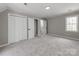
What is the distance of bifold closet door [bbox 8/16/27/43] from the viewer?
427 centimetres

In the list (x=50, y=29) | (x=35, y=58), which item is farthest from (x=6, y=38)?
(x=50, y=29)

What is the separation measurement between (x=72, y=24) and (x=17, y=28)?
4.72 metres

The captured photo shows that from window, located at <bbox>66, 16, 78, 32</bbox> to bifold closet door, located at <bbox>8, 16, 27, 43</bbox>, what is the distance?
3942 mm

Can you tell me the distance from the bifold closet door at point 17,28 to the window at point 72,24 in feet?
12.9

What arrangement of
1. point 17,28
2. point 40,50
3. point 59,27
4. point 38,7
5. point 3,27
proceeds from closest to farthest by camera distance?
1. point 40,50
2. point 38,7
3. point 3,27
4. point 17,28
5. point 59,27

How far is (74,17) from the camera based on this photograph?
5586 mm

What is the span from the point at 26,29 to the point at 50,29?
13.8 ft

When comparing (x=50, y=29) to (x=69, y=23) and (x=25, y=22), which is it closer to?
(x=69, y=23)

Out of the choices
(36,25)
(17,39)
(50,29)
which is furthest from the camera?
(50,29)

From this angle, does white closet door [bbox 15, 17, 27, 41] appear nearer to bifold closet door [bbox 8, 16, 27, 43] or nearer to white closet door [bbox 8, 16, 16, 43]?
bifold closet door [bbox 8, 16, 27, 43]

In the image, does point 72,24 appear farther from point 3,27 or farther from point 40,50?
point 3,27

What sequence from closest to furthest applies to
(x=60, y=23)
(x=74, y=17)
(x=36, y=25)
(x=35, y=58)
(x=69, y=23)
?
1. (x=35, y=58)
2. (x=74, y=17)
3. (x=69, y=23)
4. (x=60, y=23)
5. (x=36, y=25)

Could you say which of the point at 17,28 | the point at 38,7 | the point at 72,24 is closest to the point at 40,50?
A: the point at 38,7

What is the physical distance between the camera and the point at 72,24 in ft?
19.3
